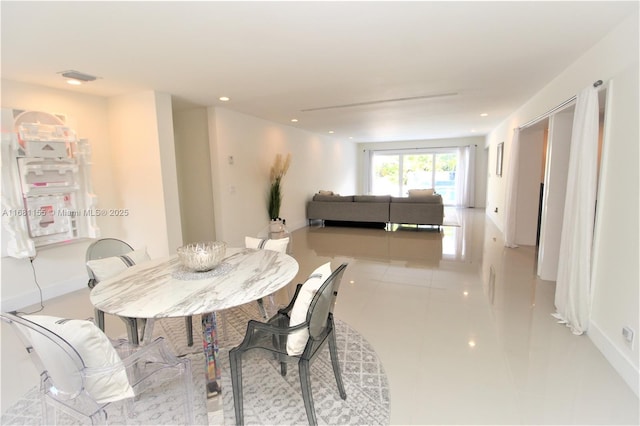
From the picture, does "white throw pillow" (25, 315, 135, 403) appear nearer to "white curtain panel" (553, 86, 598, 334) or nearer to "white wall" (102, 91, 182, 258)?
"white wall" (102, 91, 182, 258)

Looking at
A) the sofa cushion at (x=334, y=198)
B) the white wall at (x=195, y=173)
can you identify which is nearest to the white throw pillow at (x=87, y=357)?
the white wall at (x=195, y=173)

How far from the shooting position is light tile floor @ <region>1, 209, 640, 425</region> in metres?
1.72

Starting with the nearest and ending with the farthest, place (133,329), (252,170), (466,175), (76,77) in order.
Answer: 1. (133,329)
2. (76,77)
3. (252,170)
4. (466,175)

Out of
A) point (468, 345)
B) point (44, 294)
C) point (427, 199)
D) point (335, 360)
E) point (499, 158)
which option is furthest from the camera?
point (499, 158)

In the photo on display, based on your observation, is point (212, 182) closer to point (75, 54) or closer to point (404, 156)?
point (75, 54)

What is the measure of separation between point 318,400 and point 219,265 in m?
1.02

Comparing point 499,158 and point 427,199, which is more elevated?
point 499,158

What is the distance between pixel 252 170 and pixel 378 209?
2812 mm

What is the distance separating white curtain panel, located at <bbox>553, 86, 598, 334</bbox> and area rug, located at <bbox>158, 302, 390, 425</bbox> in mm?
1698

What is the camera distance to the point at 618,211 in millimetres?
2111

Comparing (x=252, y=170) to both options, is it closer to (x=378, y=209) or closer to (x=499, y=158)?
(x=378, y=209)

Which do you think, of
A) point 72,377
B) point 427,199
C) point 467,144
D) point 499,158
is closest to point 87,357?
point 72,377

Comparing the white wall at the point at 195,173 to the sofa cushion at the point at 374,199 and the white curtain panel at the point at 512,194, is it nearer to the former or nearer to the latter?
the sofa cushion at the point at 374,199

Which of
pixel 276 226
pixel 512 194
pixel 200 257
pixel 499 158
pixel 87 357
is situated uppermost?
pixel 499 158
